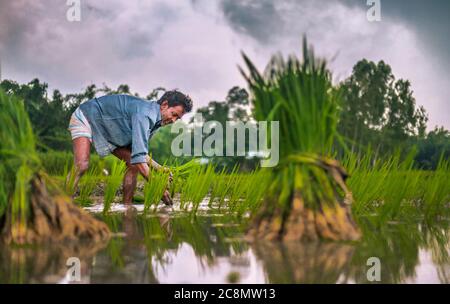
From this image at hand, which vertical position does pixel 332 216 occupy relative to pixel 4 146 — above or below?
below

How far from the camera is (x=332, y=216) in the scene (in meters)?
3.12

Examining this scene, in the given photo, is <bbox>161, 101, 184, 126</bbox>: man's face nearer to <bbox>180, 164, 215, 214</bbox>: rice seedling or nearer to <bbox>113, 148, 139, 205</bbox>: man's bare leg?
<bbox>113, 148, 139, 205</bbox>: man's bare leg

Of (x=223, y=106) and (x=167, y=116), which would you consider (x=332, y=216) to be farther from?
(x=223, y=106)

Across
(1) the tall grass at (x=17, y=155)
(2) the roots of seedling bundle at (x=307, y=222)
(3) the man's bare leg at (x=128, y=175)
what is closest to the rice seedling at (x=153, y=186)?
(3) the man's bare leg at (x=128, y=175)

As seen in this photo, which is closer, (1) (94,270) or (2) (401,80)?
(1) (94,270)

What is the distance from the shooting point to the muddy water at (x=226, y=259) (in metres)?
2.29

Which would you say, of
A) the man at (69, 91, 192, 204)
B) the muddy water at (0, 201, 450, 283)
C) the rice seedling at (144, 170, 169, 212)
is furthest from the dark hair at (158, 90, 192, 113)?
the muddy water at (0, 201, 450, 283)

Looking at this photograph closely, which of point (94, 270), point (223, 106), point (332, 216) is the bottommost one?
point (94, 270)

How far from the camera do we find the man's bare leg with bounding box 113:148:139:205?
20.0 ft

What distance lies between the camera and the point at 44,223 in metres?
3.15

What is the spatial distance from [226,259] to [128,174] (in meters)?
3.66

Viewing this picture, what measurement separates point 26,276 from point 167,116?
3684 mm

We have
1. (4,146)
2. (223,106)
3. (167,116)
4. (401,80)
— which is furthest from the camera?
(223,106)
